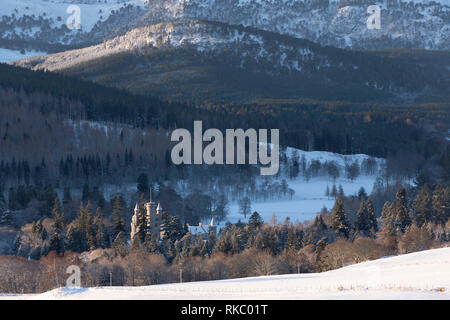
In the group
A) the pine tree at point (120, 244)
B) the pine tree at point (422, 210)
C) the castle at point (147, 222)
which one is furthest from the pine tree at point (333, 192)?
the pine tree at point (120, 244)

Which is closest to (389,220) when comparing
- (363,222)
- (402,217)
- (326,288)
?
(402,217)

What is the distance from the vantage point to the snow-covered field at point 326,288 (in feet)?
121

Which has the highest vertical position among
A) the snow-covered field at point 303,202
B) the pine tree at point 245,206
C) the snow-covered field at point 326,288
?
the snow-covered field at point 326,288

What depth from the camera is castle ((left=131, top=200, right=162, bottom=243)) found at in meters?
75.3

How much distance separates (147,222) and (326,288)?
131 ft

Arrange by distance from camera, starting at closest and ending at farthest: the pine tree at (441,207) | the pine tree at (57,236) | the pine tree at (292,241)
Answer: the pine tree at (292,241) → the pine tree at (57,236) → the pine tree at (441,207)

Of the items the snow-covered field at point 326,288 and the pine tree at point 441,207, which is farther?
the pine tree at point 441,207

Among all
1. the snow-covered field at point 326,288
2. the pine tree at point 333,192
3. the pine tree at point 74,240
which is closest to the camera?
the snow-covered field at point 326,288

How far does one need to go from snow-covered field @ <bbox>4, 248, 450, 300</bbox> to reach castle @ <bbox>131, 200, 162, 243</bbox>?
29314 mm

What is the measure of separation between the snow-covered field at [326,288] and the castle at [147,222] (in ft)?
96.2

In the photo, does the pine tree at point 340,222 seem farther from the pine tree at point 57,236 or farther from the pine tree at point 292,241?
the pine tree at point 57,236

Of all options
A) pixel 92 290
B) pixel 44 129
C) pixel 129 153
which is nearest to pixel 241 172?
pixel 129 153

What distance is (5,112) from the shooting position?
138750 mm
